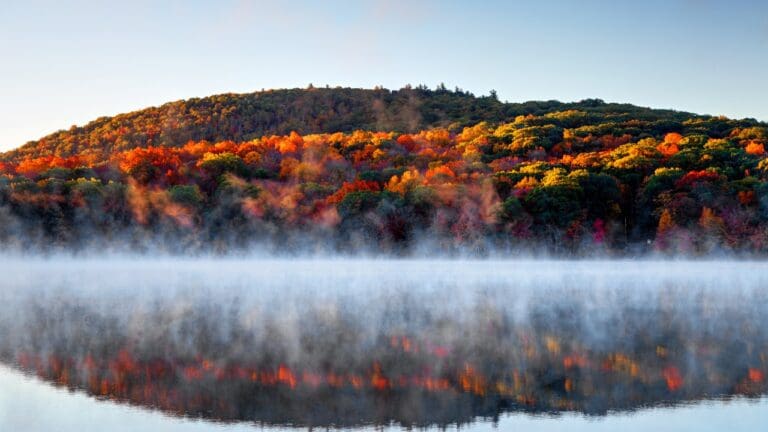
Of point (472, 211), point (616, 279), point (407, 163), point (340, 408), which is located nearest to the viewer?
point (340, 408)

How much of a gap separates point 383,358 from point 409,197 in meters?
34.1

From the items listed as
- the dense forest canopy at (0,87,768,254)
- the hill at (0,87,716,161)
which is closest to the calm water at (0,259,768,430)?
the dense forest canopy at (0,87,768,254)

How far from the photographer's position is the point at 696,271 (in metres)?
37.3

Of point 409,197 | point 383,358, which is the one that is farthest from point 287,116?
point 383,358

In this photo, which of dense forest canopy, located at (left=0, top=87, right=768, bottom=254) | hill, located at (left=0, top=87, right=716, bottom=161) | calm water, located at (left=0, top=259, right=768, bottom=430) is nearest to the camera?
calm water, located at (left=0, top=259, right=768, bottom=430)

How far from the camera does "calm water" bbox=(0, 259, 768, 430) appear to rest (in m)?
10.5

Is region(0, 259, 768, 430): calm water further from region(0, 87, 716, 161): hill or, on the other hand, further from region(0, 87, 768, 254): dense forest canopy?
region(0, 87, 716, 161): hill

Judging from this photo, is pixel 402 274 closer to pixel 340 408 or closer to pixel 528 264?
pixel 528 264

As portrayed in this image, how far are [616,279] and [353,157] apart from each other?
33868 mm

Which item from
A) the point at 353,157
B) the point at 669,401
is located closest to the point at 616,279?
the point at 669,401

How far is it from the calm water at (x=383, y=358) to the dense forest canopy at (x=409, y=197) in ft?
59.7

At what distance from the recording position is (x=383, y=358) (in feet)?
45.1

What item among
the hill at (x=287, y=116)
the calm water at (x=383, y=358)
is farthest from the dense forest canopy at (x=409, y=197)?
the calm water at (x=383, y=358)

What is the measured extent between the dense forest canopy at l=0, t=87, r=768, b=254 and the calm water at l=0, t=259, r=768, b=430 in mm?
18194
